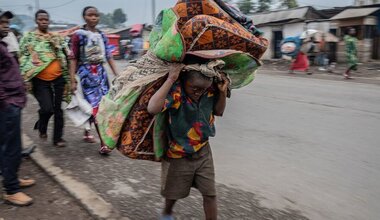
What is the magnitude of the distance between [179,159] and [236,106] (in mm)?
5611

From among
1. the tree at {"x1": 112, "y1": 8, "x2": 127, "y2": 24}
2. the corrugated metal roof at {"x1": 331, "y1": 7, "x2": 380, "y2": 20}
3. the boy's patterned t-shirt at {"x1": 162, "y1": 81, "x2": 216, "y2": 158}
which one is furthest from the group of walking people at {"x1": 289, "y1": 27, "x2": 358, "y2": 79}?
the tree at {"x1": 112, "y1": 8, "x2": 127, "y2": 24}

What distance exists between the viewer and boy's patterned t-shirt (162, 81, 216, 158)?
2.52 metres

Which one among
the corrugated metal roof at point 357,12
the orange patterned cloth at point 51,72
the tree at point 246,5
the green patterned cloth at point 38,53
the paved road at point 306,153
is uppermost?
the tree at point 246,5

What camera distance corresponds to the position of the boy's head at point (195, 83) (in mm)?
2410

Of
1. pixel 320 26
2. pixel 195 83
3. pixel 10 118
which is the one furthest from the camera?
pixel 320 26

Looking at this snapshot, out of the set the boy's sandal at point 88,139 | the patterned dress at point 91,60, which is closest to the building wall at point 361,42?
the boy's sandal at point 88,139

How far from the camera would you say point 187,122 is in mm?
2549

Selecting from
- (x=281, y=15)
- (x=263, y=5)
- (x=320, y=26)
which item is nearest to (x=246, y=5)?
(x=263, y=5)

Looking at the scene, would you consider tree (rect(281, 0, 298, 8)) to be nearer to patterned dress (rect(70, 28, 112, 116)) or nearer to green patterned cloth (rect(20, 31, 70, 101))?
patterned dress (rect(70, 28, 112, 116))

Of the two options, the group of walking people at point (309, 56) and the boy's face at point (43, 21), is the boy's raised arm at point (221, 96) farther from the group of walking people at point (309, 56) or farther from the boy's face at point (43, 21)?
the group of walking people at point (309, 56)

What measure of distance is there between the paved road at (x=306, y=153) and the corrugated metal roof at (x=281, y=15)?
14.1 meters

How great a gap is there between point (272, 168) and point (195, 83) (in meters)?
2.29

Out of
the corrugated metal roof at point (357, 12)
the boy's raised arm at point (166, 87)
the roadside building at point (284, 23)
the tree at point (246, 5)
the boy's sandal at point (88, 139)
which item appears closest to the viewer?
the boy's raised arm at point (166, 87)

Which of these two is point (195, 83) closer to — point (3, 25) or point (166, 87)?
point (166, 87)
